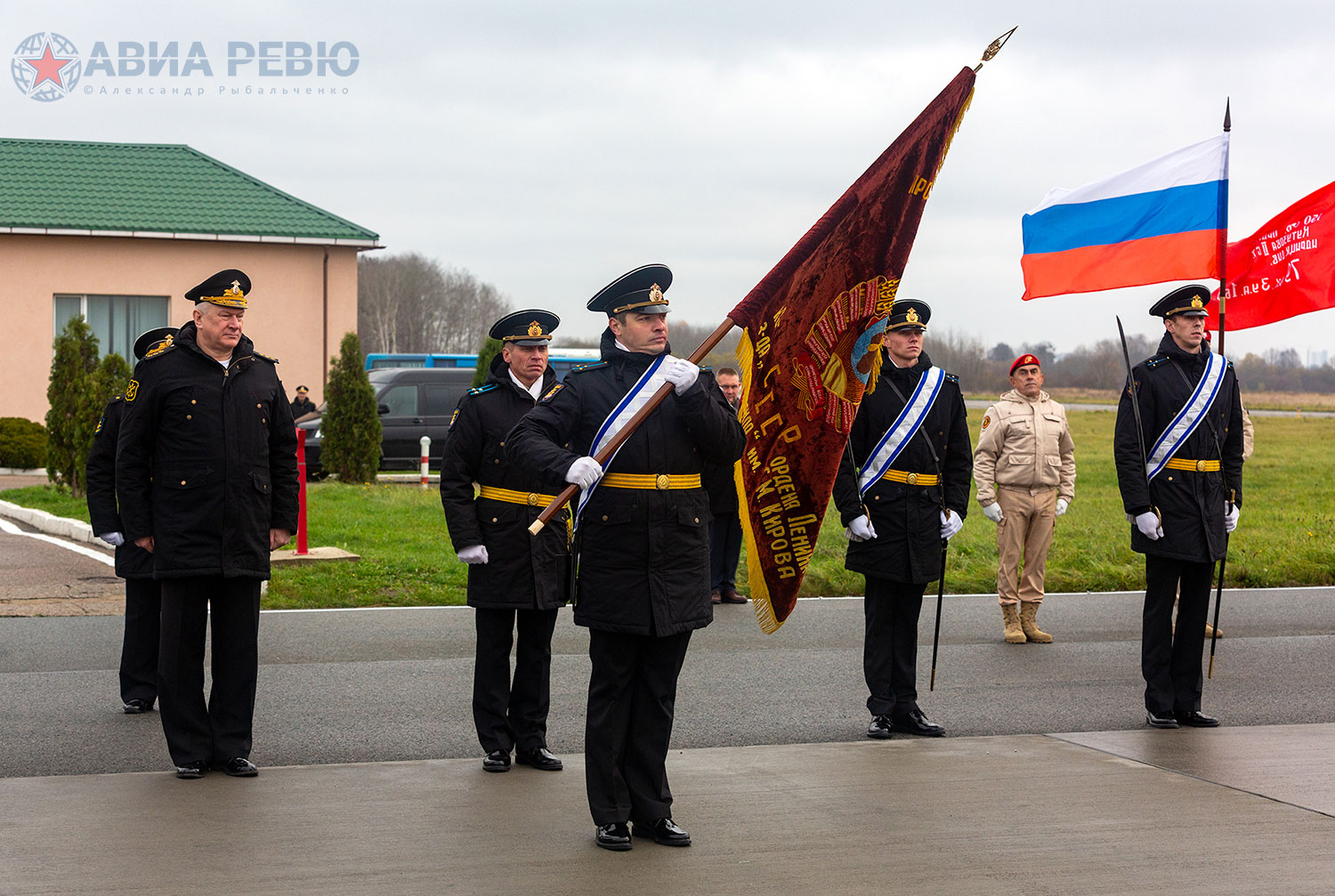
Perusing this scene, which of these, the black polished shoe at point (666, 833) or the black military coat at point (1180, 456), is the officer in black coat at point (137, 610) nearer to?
the black polished shoe at point (666, 833)

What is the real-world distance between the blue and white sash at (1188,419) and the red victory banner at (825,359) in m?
2.19

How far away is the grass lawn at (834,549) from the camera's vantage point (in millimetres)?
11914

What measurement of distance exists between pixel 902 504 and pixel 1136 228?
129 inches

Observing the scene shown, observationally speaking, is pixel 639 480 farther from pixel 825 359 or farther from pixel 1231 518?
pixel 1231 518

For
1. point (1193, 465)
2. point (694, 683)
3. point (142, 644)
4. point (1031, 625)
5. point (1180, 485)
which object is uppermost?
point (1193, 465)

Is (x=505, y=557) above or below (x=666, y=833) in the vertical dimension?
above

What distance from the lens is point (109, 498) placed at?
23.0ft

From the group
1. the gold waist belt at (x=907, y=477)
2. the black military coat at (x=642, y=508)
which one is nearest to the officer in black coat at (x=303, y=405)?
the gold waist belt at (x=907, y=477)

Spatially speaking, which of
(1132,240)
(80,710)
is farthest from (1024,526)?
(80,710)

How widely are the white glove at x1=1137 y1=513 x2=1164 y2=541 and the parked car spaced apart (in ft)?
59.3

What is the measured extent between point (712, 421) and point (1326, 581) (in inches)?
416

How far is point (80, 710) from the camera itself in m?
7.33

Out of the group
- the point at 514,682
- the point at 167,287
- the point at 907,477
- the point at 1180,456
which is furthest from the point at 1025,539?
the point at 167,287

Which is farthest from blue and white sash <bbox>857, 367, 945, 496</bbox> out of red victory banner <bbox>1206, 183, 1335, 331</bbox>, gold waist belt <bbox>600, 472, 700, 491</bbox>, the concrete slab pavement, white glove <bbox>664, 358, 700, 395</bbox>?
red victory banner <bbox>1206, 183, 1335, 331</bbox>
